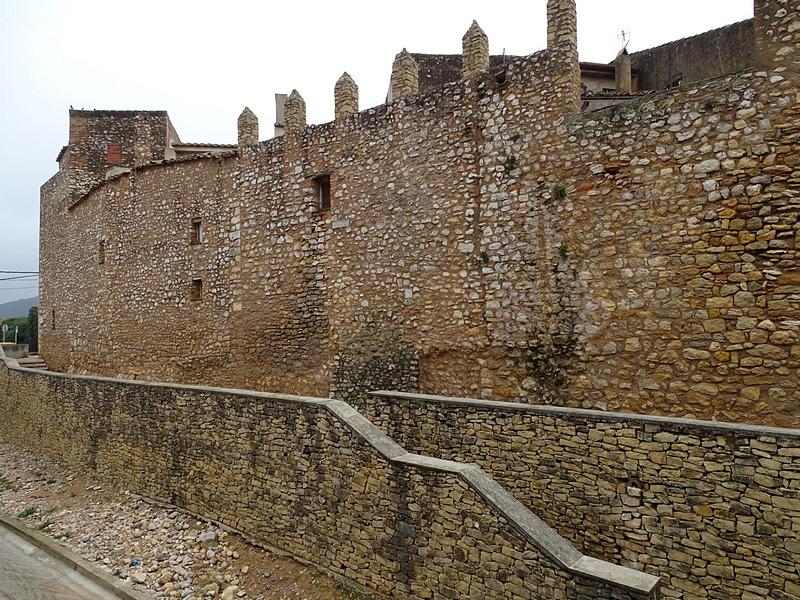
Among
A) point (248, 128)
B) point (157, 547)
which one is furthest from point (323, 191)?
point (157, 547)

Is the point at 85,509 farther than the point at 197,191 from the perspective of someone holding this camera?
No

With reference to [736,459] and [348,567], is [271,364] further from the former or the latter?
[736,459]

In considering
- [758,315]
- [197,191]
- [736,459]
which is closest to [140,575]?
[736,459]

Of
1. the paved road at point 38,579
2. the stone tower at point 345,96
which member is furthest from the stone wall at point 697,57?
the paved road at point 38,579

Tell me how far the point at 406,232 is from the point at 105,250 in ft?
35.0

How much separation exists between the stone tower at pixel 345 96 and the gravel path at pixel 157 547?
25.5 feet

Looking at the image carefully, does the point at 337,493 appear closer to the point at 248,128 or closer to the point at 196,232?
the point at 248,128

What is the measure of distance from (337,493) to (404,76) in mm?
7261

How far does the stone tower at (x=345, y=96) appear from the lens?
10.2 meters

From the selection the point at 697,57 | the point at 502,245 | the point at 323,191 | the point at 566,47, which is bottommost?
the point at 502,245

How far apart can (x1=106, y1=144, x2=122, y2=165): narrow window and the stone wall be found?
16.2 metres

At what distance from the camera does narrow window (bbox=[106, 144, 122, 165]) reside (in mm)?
17719

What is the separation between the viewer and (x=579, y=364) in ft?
23.9

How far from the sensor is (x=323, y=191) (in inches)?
430
